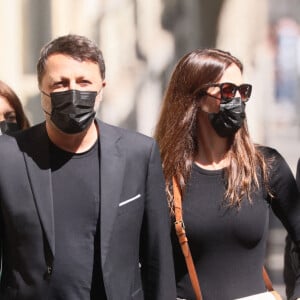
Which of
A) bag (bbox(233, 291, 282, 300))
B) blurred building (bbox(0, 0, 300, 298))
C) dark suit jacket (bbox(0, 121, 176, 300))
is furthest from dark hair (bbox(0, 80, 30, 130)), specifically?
blurred building (bbox(0, 0, 300, 298))

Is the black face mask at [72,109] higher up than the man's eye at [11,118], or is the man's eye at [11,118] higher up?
the black face mask at [72,109]

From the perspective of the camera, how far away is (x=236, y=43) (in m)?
6.04

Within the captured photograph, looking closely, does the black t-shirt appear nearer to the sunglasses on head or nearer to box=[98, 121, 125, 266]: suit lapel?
box=[98, 121, 125, 266]: suit lapel

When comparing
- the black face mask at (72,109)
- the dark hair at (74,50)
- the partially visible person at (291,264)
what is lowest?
the partially visible person at (291,264)

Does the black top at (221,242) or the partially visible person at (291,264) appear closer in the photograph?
the black top at (221,242)

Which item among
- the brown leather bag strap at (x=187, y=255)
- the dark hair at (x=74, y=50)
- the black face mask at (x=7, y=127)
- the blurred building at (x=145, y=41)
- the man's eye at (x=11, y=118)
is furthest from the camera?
the blurred building at (x=145, y=41)

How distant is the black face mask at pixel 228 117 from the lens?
3203 millimetres

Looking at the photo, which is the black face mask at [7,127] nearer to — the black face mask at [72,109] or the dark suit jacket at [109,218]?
the dark suit jacket at [109,218]

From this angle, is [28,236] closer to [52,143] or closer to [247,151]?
[52,143]

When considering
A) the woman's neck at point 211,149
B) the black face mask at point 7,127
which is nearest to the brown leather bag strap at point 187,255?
Answer: the woman's neck at point 211,149

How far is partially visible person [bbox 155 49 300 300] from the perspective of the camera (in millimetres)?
3092

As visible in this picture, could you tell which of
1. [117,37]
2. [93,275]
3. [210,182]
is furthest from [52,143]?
[117,37]

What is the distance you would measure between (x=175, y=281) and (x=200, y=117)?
0.79 meters

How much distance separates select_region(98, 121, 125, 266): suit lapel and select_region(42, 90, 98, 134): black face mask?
12 centimetres
